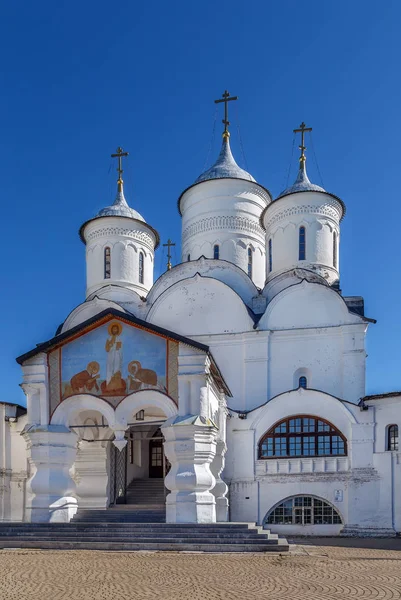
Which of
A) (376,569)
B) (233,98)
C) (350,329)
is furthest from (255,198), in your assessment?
(376,569)

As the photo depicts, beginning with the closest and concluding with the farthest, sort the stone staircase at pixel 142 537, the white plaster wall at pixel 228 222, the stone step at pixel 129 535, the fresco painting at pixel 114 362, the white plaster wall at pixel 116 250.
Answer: the stone staircase at pixel 142 537
the stone step at pixel 129 535
the fresco painting at pixel 114 362
the white plaster wall at pixel 116 250
the white plaster wall at pixel 228 222

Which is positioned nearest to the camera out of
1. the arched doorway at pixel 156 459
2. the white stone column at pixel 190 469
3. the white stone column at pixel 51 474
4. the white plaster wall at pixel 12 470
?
the white stone column at pixel 190 469

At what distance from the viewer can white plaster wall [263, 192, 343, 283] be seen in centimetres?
2419

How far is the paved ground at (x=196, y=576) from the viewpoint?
7.93m

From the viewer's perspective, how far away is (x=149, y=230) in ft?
89.9

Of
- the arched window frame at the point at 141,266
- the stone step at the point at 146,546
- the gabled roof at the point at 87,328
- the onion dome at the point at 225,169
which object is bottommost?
the stone step at the point at 146,546

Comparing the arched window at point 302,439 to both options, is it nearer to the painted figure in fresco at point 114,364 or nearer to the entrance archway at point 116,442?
the entrance archway at point 116,442

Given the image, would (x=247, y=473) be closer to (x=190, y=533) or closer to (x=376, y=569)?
(x=190, y=533)

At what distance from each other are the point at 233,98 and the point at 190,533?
1891cm

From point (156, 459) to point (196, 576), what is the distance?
12307mm

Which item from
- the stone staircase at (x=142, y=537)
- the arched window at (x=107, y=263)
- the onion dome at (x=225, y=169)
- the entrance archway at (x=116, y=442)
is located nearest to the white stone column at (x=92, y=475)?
the entrance archway at (x=116, y=442)

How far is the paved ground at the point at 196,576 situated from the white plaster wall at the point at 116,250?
14.9m

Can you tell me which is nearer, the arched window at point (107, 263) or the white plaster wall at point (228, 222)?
the arched window at point (107, 263)

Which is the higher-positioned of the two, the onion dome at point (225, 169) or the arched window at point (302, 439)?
the onion dome at point (225, 169)
